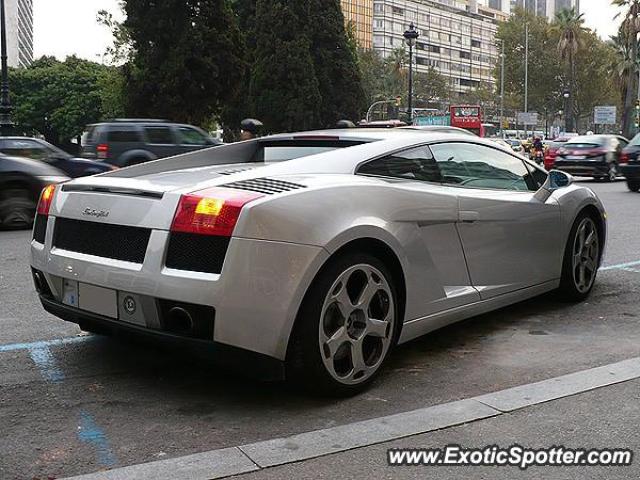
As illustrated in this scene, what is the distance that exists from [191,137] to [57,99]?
5702cm

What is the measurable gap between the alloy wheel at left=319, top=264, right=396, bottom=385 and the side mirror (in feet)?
6.40

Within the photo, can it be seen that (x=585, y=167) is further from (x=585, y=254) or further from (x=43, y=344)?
(x=43, y=344)

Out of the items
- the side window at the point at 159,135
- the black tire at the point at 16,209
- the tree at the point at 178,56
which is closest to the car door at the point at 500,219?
the black tire at the point at 16,209

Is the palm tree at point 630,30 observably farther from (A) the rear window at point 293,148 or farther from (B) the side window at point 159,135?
(A) the rear window at point 293,148

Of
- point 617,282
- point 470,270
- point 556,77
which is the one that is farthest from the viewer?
point 556,77

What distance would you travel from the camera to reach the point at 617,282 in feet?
22.6

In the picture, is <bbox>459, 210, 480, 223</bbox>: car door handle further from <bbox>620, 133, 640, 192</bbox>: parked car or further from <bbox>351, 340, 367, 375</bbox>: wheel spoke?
<bbox>620, 133, 640, 192</bbox>: parked car

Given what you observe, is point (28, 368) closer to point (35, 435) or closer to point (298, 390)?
point (35, 435)

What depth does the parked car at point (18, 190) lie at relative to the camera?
37.6 ft

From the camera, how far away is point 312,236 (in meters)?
3.59

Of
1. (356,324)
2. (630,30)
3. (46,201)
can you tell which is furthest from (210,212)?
(630,30)

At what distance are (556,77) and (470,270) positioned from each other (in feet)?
301

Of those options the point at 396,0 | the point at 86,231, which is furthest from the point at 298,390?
the point at 396,0

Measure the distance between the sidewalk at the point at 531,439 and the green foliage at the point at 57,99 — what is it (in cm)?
6776
